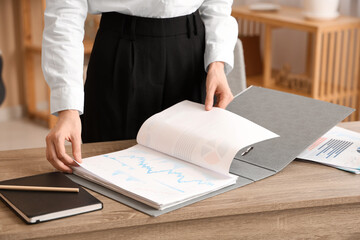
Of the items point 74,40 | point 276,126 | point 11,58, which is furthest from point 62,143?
point 11,58

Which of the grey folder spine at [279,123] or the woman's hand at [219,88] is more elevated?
the woman's hand at [219,88]

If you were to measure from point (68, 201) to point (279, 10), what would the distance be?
2.78 metres

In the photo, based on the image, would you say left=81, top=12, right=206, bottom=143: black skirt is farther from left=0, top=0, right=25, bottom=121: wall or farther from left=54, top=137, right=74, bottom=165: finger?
left=0, top=0, right=25, bottom=121: wall

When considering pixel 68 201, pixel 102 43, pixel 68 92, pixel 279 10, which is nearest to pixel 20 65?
pixel 279 10

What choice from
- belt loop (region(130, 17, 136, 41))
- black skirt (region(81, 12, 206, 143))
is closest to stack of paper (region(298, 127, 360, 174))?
black skirt (region(81, 12, 206, 143))

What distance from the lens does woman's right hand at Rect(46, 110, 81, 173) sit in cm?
117

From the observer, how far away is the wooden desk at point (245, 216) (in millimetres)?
1005

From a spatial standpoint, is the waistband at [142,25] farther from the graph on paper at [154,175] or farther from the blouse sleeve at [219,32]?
the graph on paper at [154,175]

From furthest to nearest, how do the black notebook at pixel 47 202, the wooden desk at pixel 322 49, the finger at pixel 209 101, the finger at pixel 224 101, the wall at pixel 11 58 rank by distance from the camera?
the wall at pixel 11 58
the wooden desk at pixel 322 49
the finger at pixel 224 101
the finger at pixel 209 101
the black notebook at pixel 47 202

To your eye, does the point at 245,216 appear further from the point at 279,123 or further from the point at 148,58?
the point at 148,58

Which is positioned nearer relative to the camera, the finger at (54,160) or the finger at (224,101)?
the finger at (54,160)

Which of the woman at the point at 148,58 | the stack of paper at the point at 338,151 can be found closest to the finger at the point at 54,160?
the woman at the point at 148,58

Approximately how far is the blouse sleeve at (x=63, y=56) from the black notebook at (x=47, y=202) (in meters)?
0.21

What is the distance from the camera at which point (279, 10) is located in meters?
3.58
